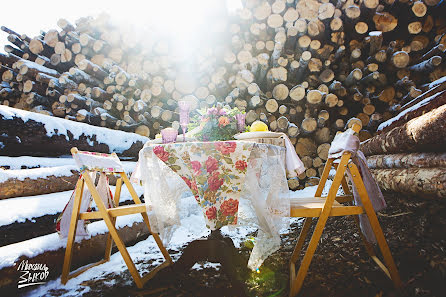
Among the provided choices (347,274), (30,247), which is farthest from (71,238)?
(347,274)

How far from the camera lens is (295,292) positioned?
1239mm

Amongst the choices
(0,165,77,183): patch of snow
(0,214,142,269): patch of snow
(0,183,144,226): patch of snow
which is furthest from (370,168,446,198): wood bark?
(0,165,77,183): patch of snow

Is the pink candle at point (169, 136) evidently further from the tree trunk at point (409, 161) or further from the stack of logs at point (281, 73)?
the stack of logs at point (281, 73)

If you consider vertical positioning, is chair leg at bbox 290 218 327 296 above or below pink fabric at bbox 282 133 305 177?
below

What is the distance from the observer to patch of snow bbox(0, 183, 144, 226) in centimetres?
150

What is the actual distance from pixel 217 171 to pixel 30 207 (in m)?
1.40

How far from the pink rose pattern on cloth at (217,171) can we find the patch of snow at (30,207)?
3.53 feet

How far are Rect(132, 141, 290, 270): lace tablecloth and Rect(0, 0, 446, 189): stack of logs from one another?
8.47 ft

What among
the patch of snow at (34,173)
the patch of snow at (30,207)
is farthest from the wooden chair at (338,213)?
the patch of snow at (34,173)

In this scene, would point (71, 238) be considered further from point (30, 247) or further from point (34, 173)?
point (34, 173)

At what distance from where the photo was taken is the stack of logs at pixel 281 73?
3.82 metres

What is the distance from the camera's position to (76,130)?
8.85ft

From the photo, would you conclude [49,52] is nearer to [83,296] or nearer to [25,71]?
[25,71]

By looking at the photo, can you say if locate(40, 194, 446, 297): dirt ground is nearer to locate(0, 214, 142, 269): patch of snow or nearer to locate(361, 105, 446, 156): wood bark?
locate(0, 214, 142, 269): patch of snow
